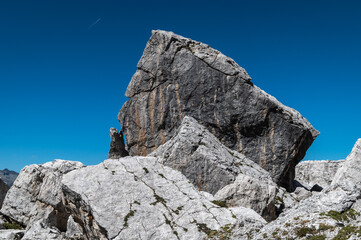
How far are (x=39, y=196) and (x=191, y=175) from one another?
22.0 meters

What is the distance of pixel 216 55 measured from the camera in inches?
1943

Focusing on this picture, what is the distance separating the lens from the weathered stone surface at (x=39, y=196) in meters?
43.0

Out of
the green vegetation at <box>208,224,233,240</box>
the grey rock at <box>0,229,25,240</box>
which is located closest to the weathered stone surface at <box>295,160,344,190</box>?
the green vegetation at <box>208,224,233,240</box>

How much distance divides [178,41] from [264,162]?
21.8 m

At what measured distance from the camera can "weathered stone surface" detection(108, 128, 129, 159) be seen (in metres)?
53.6

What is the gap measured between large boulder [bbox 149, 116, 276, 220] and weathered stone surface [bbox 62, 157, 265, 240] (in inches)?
116

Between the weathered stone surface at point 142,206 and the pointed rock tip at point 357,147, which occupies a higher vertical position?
the pointed rock tip at point 357,147

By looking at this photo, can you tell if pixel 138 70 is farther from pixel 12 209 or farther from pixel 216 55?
pixel 12 209

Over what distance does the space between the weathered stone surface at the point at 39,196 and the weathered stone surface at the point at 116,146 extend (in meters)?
6.50

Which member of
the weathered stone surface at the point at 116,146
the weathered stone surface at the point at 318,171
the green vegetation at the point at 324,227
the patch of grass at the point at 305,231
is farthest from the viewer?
the weathered stone surface at the point at 318,171

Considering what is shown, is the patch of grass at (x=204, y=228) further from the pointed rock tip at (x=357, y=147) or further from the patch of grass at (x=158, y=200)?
the pointed rock tip at (x=357, y=147)

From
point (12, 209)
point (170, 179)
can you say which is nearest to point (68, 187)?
point (170, 179)

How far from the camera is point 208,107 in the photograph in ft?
158

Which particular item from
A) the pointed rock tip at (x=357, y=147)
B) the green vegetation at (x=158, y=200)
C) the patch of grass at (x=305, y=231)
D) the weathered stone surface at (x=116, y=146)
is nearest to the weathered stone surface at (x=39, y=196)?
the weathered stone surface at (x=116, y=146)
